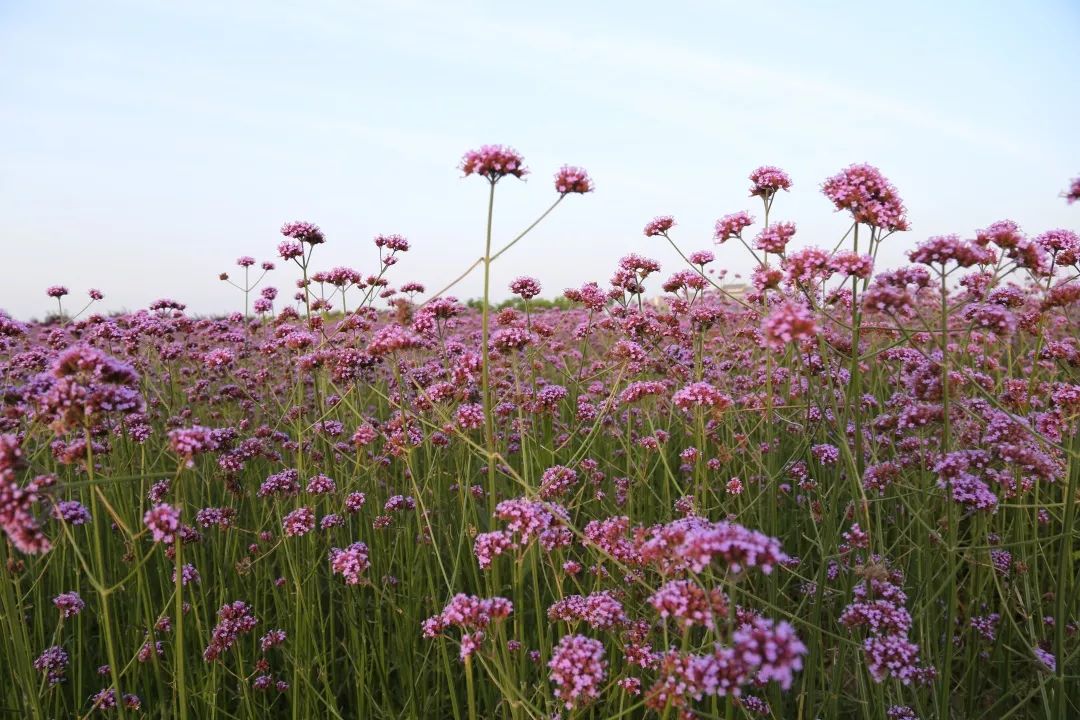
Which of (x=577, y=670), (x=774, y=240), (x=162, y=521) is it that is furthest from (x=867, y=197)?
(x=162, y=521)

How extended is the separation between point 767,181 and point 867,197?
112 cm

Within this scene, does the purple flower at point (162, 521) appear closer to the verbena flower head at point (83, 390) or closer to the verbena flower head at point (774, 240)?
the verbena flower head at point (83, 390)

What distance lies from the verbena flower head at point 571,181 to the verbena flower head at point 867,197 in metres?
1.13

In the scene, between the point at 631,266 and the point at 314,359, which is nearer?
the point at 314,359

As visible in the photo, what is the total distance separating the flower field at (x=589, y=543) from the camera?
2.14m

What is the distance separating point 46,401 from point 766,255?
3.18 m

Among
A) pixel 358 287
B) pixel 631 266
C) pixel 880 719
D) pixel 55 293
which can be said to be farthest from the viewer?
pixel 55 293

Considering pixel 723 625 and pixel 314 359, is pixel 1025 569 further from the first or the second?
pixel 314 359

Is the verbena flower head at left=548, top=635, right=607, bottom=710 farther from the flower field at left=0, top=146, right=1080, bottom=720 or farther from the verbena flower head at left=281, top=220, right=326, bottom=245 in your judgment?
the verbena flower head at left=281, top=220, right=326, bottom=245

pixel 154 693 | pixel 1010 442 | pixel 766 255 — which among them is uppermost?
pixel 766 255

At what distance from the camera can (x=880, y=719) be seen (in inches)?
93.7

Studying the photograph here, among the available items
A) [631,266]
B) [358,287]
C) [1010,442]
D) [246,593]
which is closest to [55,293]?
[358,287]

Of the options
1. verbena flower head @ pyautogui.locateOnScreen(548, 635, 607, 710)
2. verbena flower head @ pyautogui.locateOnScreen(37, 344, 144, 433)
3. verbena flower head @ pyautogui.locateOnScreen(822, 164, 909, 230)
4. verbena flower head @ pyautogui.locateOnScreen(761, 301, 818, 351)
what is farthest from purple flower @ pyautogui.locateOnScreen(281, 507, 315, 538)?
verbena flower head @ pyautogui.locateOnScreen(822, 164, 909, 230)

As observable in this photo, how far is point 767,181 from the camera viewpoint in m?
3.96
